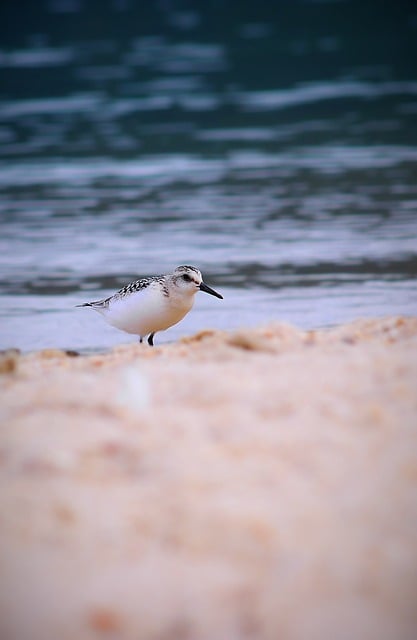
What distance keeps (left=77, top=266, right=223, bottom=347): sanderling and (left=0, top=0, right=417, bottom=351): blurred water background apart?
0.79 metres

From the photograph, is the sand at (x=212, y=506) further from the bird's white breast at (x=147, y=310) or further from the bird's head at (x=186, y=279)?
the bird's head at (x=186, y=279)

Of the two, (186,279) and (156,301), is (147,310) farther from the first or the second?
(186,279)

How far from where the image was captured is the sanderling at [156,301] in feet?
23.4

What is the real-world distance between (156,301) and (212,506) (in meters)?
3.92

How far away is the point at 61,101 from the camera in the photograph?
2139 centimetres

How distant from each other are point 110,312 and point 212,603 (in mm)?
4764

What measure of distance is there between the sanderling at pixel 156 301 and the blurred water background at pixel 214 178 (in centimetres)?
79

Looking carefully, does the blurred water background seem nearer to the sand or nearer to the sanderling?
the sanderling

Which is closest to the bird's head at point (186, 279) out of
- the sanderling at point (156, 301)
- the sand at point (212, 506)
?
the sanderling at point (156, 301)

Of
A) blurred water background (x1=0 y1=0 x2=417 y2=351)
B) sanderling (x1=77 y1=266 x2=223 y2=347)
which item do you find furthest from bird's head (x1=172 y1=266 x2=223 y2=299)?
blurred water background (x1=0 y1=0 x2=417 y2=351)

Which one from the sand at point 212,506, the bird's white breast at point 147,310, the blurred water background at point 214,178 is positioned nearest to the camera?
the sand at point 212,506

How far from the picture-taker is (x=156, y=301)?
23.4 ft

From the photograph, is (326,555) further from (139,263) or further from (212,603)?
(139,263)

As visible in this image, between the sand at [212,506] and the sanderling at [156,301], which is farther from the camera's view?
the sanderling at [156,301]
